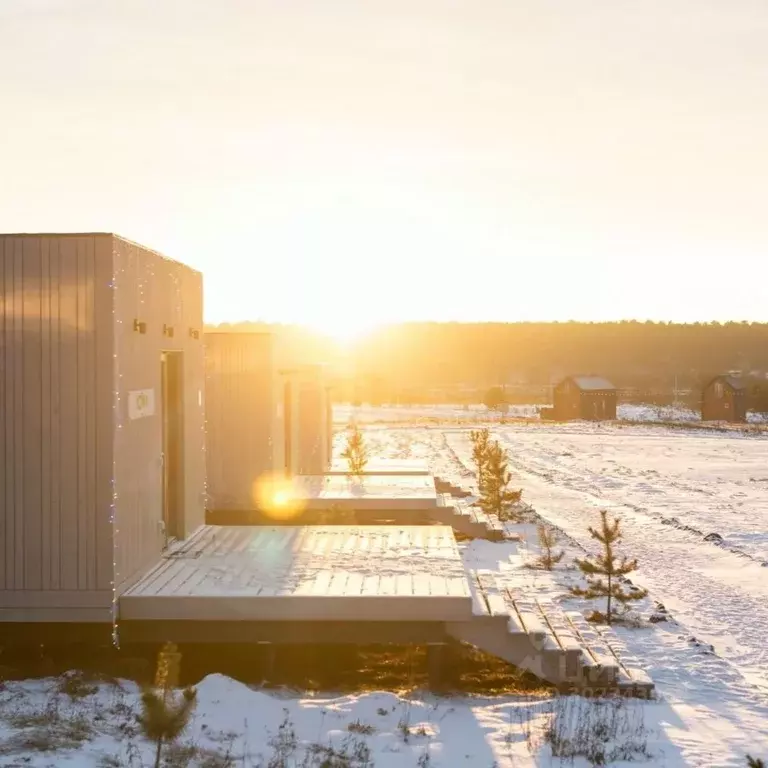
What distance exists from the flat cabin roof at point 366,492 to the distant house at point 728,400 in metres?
41.3

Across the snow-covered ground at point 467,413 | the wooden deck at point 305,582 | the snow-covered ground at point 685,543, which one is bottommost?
the snow-covered ground at point 467,413

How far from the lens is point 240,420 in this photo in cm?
1316

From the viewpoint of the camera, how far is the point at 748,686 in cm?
771

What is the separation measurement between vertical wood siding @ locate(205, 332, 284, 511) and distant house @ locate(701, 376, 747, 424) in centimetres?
4600

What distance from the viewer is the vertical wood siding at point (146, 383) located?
7371mm

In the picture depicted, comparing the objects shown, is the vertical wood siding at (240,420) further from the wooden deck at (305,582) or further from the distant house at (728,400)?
the distant house at (728,400)

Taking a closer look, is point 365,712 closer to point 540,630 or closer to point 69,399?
point 540,630

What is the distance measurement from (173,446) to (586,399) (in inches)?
1838

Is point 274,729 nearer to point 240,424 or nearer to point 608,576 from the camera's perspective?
point 608,576

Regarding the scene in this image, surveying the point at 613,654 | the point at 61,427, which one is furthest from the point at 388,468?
the point at 61,427

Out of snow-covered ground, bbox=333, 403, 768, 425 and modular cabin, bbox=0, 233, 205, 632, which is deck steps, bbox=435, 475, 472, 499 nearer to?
modular cabin, bbox=0, 233, 205, 632

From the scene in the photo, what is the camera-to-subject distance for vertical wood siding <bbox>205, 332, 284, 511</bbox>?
13.0 meters

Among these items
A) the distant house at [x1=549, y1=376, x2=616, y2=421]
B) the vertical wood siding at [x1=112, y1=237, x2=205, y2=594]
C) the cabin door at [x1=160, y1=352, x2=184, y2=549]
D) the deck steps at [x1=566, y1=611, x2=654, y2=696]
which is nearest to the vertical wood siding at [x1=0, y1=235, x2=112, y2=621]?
the vertical wood siding at [x1=112, y1=237, x2=205, y2=594]

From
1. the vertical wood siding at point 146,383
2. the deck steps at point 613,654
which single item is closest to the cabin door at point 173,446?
the vertical wood siding at point 146,383
